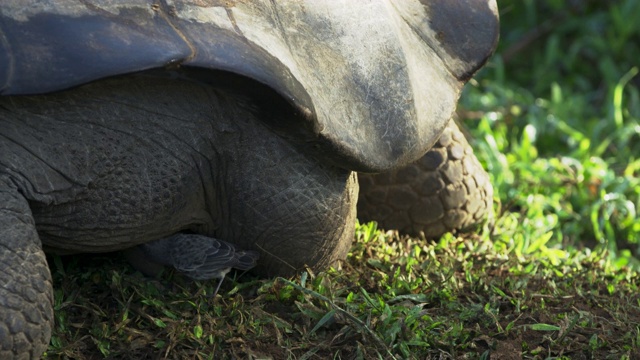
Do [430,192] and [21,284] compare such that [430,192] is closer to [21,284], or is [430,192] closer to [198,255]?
[198,255]

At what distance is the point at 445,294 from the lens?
2590mm

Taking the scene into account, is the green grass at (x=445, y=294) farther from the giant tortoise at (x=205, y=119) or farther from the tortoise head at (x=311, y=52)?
the tortoise head at (x=311, y=52)

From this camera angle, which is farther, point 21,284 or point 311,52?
point 311,52

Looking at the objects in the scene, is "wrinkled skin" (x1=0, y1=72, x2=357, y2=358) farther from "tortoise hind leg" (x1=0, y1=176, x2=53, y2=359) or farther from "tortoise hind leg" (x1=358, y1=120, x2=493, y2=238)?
"tortoise hind leg" (x1=358, y1=120, x2=493, y2=238)

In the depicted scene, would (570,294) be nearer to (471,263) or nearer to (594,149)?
(471,263)

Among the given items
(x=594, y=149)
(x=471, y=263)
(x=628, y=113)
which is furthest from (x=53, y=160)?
(x=628, y=113)

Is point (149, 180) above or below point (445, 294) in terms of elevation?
above

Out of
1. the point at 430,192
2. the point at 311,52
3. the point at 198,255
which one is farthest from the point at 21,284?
the point at 430,192

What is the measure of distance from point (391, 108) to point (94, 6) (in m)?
0.75

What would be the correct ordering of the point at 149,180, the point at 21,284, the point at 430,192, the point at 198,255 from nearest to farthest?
1. the point at 21,284
2. the point at 149,180
3. the point at 198,255
4. the point at 430,192

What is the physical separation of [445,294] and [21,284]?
1104mm

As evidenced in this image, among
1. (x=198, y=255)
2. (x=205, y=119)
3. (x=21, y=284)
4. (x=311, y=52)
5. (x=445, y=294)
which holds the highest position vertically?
(x=311, y=52)

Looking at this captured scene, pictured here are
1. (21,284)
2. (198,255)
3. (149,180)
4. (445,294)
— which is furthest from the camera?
(445,294)

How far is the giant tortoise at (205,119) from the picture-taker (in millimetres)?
1937
